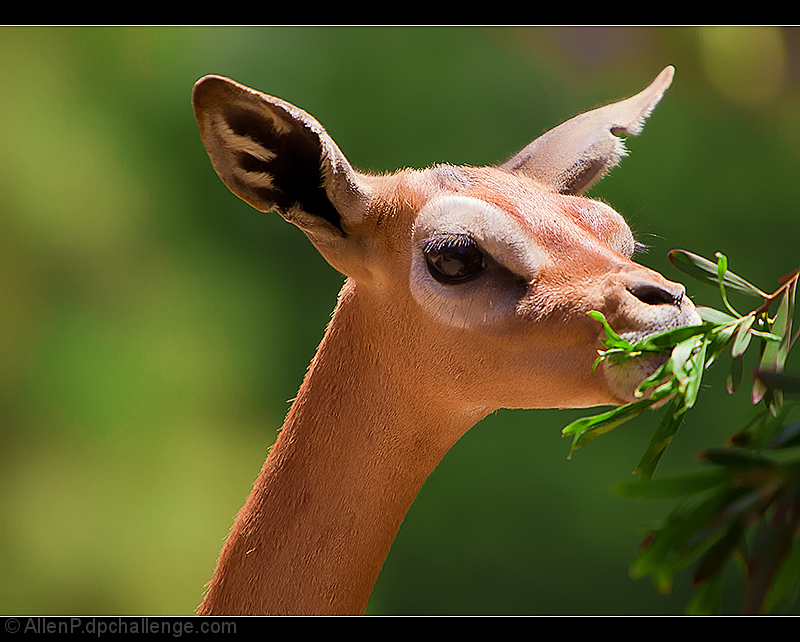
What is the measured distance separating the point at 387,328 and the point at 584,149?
0.53 meters

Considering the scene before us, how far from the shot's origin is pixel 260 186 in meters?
1.15

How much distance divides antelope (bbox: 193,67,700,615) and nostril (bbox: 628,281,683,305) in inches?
1.1

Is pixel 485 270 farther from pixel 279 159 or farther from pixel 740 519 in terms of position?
pixel 740 519

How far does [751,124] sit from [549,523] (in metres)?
1.92

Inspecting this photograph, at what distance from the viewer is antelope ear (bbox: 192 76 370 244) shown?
1061 mm

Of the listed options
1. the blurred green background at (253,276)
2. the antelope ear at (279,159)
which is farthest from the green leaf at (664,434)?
the blurred green background at (253,276)

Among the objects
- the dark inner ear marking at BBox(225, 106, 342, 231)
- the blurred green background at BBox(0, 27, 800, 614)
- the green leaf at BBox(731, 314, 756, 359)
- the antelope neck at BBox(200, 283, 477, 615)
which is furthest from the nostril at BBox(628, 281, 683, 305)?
the blurred green background at BBox(0, 27, 800, 614)

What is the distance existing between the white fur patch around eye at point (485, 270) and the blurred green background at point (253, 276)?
1.98 meters

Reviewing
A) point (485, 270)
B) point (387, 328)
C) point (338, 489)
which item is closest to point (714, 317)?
point (485, 270)

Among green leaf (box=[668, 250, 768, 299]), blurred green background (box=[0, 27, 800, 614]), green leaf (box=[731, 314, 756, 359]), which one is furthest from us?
blurred green background (box=[0, 27, 800, 614])

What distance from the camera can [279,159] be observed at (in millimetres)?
1143

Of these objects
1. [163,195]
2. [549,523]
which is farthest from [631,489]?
[163,195]

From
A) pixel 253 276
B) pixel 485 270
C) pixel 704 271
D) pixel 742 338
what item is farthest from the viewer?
pixel 253 276

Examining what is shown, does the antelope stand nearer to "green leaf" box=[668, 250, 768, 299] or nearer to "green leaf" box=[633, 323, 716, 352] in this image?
"green leaf" box=[668, 250, 768, 299]
